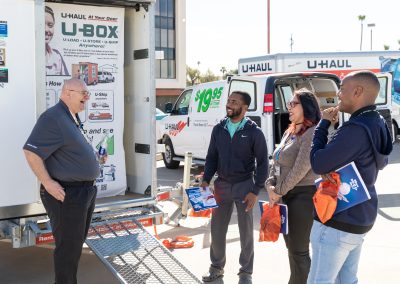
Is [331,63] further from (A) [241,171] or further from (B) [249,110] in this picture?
(A) [241,171]

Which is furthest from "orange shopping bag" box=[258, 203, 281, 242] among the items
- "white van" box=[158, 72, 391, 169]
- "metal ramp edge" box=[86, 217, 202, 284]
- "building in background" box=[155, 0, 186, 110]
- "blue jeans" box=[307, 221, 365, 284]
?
"building in background" box=[155, 0, 186, 110]

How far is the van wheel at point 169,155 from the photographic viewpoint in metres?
13.1

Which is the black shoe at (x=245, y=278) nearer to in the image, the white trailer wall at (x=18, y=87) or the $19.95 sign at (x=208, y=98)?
the white trailer wall at (x=18, y=87)

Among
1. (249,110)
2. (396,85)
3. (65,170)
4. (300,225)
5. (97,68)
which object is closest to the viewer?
(65,170)

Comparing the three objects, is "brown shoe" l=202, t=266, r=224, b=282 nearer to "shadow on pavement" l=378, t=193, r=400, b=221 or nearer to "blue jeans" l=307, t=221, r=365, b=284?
"blue jeans" l=307, t=221, r=365, b=284

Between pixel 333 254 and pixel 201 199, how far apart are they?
2.17 m

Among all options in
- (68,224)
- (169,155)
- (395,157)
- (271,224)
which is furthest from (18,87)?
(395,157)

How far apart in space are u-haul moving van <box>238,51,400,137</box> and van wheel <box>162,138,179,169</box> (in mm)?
4681

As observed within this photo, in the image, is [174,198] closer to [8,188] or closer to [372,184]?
[8,188]

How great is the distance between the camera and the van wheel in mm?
13074

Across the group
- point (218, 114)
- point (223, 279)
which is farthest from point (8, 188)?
point (218, 114)

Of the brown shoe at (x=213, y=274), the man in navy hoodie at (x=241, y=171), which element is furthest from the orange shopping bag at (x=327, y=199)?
the brown shoe at (x=213, y=274)

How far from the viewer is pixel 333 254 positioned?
319cm

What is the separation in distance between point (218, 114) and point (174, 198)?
153 inches
